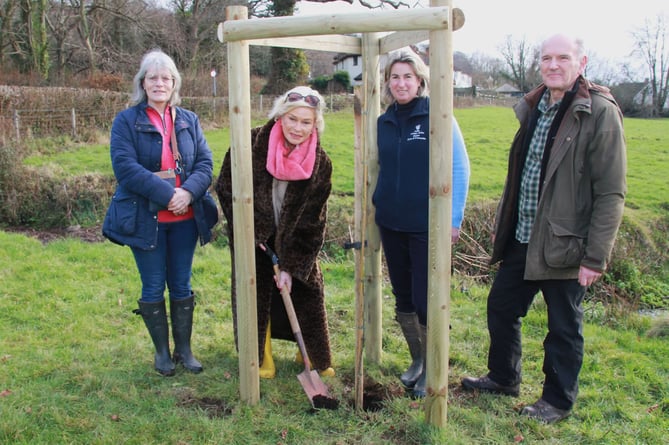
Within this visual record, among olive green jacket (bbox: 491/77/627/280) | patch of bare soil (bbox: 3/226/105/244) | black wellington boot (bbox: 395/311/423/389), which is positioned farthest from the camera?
patch of bare soil (bbox: 3/226/105/244)

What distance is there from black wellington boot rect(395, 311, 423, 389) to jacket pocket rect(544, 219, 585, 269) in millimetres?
1068

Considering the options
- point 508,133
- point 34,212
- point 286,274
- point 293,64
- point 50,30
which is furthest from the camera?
point 50,30

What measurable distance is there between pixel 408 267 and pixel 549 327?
36.5 inches

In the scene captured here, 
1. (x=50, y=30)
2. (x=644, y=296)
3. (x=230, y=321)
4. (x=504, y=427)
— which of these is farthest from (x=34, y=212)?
(x=50, y=30)

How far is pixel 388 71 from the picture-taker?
339 cm

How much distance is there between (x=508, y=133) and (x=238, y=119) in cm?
1597

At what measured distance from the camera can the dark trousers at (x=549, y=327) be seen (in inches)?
128

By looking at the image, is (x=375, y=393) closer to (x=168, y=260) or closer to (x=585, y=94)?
(x=168, y=260)

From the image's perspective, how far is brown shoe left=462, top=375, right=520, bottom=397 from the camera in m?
3.68

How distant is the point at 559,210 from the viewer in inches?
121

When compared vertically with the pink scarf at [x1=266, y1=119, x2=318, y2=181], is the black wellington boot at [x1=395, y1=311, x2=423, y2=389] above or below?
below

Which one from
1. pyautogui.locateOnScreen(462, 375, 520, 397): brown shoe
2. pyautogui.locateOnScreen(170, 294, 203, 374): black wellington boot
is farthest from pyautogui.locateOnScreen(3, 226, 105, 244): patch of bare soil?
pyautogui.locateOnScreen(462, 375, 520, 397): brown shoe

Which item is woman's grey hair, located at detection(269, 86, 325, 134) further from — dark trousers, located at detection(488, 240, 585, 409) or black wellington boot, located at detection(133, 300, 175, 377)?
black wellington boot, located at detection(133, 300, 175, 377)

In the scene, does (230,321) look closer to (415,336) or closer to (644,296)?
(415,336)
